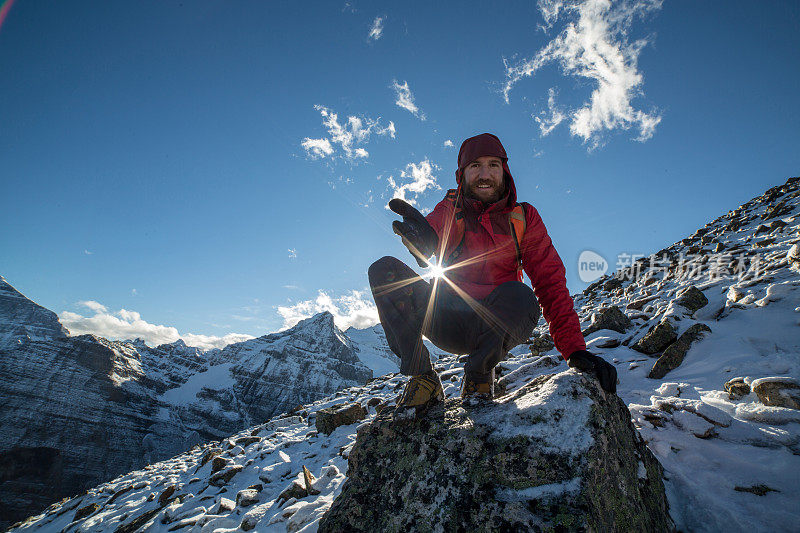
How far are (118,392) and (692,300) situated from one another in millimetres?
169340

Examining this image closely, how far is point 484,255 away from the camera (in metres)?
3.37

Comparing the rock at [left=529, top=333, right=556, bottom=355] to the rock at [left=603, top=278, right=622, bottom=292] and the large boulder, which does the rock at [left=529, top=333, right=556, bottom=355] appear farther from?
the rock at [left=603, top=278, right=622, bottom=292]

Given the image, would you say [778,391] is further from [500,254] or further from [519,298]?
[500,254]

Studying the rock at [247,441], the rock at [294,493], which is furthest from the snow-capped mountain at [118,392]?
the rock at [294,493]

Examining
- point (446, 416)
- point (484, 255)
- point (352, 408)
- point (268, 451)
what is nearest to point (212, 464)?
point (268, 451)

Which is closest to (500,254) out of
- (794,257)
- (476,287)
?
(476,287)

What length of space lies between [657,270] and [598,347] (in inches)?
425

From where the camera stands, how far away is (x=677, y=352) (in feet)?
15.4

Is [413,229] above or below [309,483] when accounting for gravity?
above

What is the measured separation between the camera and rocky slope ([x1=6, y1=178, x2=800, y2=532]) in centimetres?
222

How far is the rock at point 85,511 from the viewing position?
761 centimetres

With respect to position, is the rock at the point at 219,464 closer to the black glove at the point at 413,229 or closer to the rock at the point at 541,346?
the black glove at the point at 413,229

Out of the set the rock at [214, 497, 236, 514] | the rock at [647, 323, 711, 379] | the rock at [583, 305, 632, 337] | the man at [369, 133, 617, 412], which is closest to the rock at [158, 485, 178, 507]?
the rock at [214, 497, 236, 514]

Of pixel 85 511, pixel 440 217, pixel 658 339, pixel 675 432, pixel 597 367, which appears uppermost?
pixel 440 217
